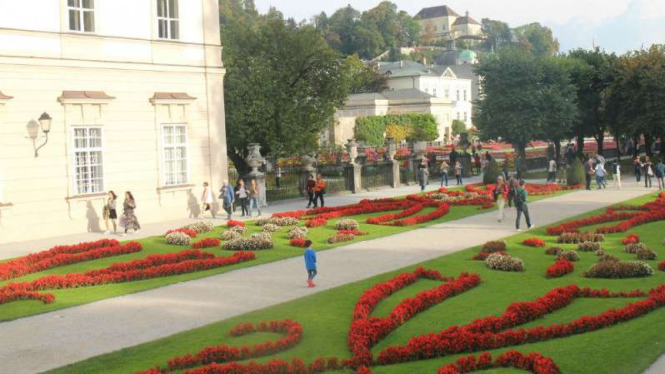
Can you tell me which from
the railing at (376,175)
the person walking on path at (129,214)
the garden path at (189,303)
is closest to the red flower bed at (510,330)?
the garden path at (189,303)

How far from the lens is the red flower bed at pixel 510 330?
11.4 metres

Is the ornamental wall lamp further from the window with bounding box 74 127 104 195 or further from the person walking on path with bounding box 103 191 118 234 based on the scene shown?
the person walking on path with bounding box 103 191 118 234

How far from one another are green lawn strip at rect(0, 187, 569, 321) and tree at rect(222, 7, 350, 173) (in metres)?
13.2

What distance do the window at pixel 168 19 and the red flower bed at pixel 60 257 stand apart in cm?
1043

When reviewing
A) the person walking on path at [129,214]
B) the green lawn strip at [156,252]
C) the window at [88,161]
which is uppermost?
the window at [88,161]

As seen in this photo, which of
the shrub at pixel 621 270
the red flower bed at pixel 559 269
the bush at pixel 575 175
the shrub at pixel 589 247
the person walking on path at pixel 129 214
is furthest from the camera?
the bush at pixel 575 175

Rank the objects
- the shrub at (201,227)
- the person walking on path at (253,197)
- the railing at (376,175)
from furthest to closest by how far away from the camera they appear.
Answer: the railing at (376,175) < the person walking on path at (253,197) < the shrub at (201,227)

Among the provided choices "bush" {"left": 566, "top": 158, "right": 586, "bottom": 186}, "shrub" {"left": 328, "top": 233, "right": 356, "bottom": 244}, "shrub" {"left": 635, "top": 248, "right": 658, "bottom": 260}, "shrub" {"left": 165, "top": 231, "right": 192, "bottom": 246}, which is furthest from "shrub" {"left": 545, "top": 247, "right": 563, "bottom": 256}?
"bush" {"left": 566, "top": 158, "right": 586, "bottom": 186}

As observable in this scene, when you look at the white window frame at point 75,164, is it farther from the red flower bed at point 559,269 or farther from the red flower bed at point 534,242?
the red flower bed at point 559,269

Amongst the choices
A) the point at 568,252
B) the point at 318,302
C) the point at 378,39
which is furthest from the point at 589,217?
the point at 378,39

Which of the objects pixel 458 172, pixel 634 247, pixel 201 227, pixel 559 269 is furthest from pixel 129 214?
pixel 458 172

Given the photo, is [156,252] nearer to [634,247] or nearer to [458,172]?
[634,247]

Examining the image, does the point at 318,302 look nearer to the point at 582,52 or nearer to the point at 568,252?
the point at 568,252

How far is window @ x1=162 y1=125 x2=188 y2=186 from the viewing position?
30109mm
